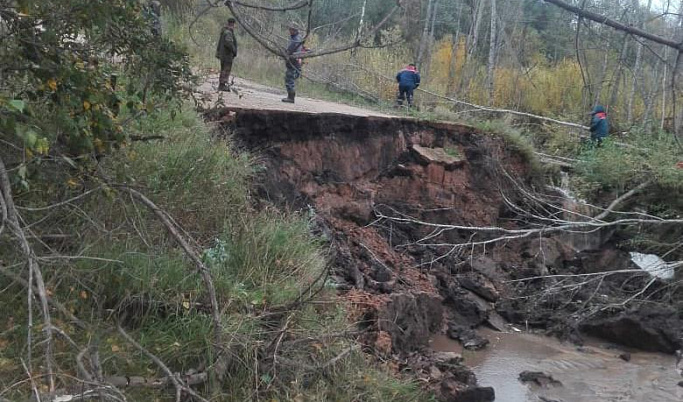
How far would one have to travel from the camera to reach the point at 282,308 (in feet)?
21.7

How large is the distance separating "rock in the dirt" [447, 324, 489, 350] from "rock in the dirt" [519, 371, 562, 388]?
923mm

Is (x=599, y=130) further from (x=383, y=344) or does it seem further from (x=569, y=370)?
(x=383, y=344)

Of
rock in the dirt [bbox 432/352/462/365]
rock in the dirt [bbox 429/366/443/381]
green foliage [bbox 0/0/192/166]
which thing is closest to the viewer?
green foliage [bbox 0/0/192/166]

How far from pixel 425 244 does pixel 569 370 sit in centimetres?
273

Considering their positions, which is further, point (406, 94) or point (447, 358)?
point (406, 94)

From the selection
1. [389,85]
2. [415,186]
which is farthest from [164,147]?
[389,85]

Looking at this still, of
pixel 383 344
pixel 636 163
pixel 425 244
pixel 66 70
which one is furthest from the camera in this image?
pixel 636 163

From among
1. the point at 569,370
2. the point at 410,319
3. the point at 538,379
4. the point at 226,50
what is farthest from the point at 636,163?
the point at 226,50

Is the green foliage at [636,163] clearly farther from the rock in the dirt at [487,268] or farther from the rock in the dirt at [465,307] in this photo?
the rock in the dirt at [465,307]

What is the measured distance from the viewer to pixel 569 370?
10.4m

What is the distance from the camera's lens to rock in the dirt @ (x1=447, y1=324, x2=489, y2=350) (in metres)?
10.5

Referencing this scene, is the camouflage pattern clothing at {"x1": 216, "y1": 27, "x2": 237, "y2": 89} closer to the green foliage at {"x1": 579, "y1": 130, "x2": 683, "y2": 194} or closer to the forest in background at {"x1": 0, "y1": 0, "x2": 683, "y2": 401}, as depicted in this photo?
the forest in background at {"x1": 0, "y1": 0, "x2": 683, "y2": 401}

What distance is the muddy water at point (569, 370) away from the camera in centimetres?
941

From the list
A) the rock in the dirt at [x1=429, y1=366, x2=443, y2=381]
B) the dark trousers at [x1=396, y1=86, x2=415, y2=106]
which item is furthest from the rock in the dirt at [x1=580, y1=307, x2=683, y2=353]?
the dark trousers at [x1=396, y1=86, x2=415, y2=106]
